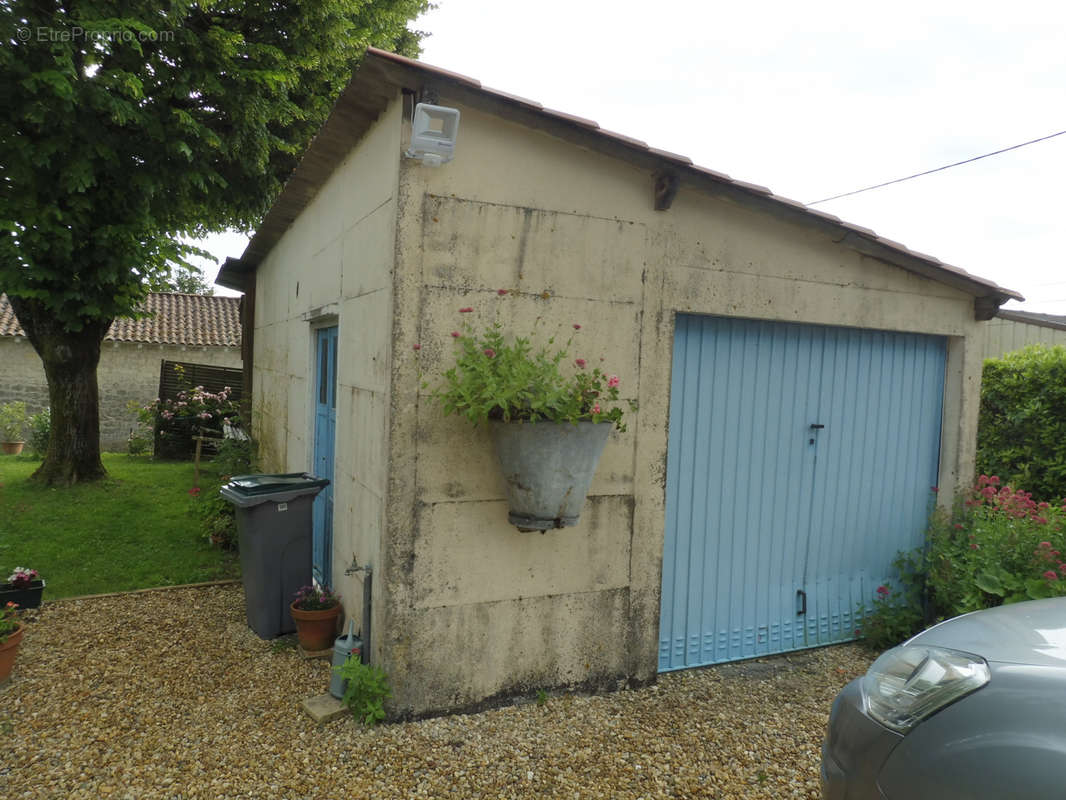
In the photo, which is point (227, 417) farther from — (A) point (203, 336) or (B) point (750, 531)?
(B) point (750, 531)

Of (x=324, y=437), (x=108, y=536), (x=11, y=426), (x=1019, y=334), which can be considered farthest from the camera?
(x=11, y=426)

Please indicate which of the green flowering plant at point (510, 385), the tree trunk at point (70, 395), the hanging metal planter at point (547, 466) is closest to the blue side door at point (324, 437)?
the green flowering plant at point (510, 385)

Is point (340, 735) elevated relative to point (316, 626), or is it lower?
lower

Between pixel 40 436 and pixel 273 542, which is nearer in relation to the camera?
pixel 273 542

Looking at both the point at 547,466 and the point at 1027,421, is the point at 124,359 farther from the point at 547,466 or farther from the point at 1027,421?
the point at 1027,421

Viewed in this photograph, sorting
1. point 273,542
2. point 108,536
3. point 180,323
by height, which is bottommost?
point 108,536

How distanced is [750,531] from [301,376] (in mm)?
4155

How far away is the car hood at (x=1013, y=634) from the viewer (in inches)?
76.3

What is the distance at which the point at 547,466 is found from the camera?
3.32m

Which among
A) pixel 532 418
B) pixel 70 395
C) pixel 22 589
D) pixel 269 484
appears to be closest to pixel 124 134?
pixel 70 395

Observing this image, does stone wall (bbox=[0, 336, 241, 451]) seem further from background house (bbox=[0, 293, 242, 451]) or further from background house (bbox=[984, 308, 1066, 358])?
background house (bbox=[984, 308, 1066, 358])

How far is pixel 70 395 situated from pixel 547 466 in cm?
943

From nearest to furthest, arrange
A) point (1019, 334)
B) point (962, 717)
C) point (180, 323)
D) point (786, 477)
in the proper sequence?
point (962, 717) → point (786, 477) → point (1019, 334) → point (180, 323)

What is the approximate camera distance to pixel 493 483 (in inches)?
145
